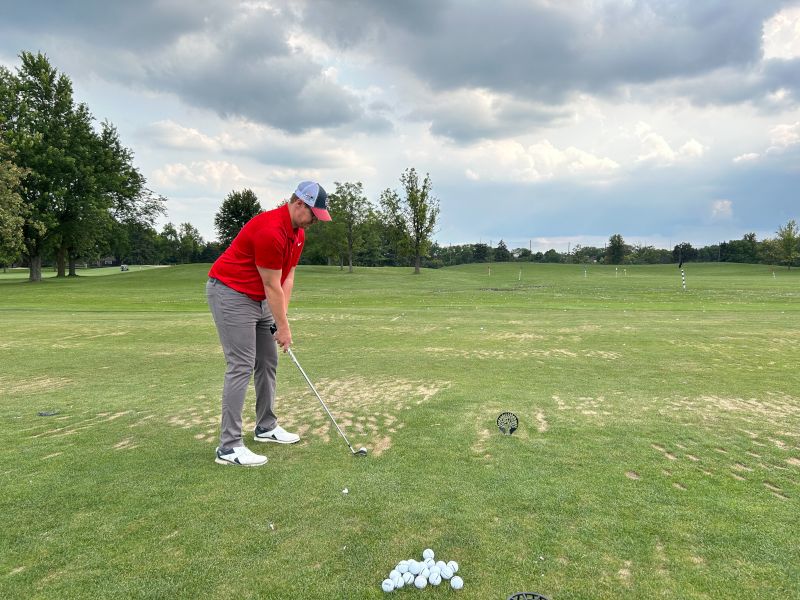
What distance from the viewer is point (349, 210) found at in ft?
210

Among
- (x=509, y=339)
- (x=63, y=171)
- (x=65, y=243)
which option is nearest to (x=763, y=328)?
(x=509, y=339)

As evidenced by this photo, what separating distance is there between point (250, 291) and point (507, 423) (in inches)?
127

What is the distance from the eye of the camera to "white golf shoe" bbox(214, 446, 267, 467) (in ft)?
15.7

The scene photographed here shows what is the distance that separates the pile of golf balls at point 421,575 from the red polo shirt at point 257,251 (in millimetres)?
3023

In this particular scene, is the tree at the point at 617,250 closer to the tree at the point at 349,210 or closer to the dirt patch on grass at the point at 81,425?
the tree at the point at 349,210

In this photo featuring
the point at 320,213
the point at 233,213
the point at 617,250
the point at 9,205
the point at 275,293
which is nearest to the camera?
the point at 275,293

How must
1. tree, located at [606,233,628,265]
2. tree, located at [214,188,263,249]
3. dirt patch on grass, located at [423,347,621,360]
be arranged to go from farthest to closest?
tree, located at [606,233,628,265], tree, located at [214,188,263,249], dirt patch on grass, located at [423,347,621,360]

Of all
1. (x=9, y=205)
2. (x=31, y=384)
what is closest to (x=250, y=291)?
(x=31, y=384)

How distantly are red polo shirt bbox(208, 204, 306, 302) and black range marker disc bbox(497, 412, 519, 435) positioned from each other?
9.92ft

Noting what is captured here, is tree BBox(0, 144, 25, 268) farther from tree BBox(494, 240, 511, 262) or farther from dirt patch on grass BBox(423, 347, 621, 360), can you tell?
tree BBox(494, 240, 511, 262)

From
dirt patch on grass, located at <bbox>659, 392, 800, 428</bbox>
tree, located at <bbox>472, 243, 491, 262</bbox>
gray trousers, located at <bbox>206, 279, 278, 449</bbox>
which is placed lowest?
dirt patch on grass, located at <bbox>659, 392, 800, 428</bbox>

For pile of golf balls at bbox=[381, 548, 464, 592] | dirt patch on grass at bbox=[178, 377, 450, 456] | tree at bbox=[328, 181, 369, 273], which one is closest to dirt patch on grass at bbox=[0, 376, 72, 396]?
dirt patch on grass at bbox=[178, 377, 450, 456]

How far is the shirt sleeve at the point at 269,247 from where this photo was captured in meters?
4.84

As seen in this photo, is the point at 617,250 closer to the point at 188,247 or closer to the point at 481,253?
the point at 481,253
